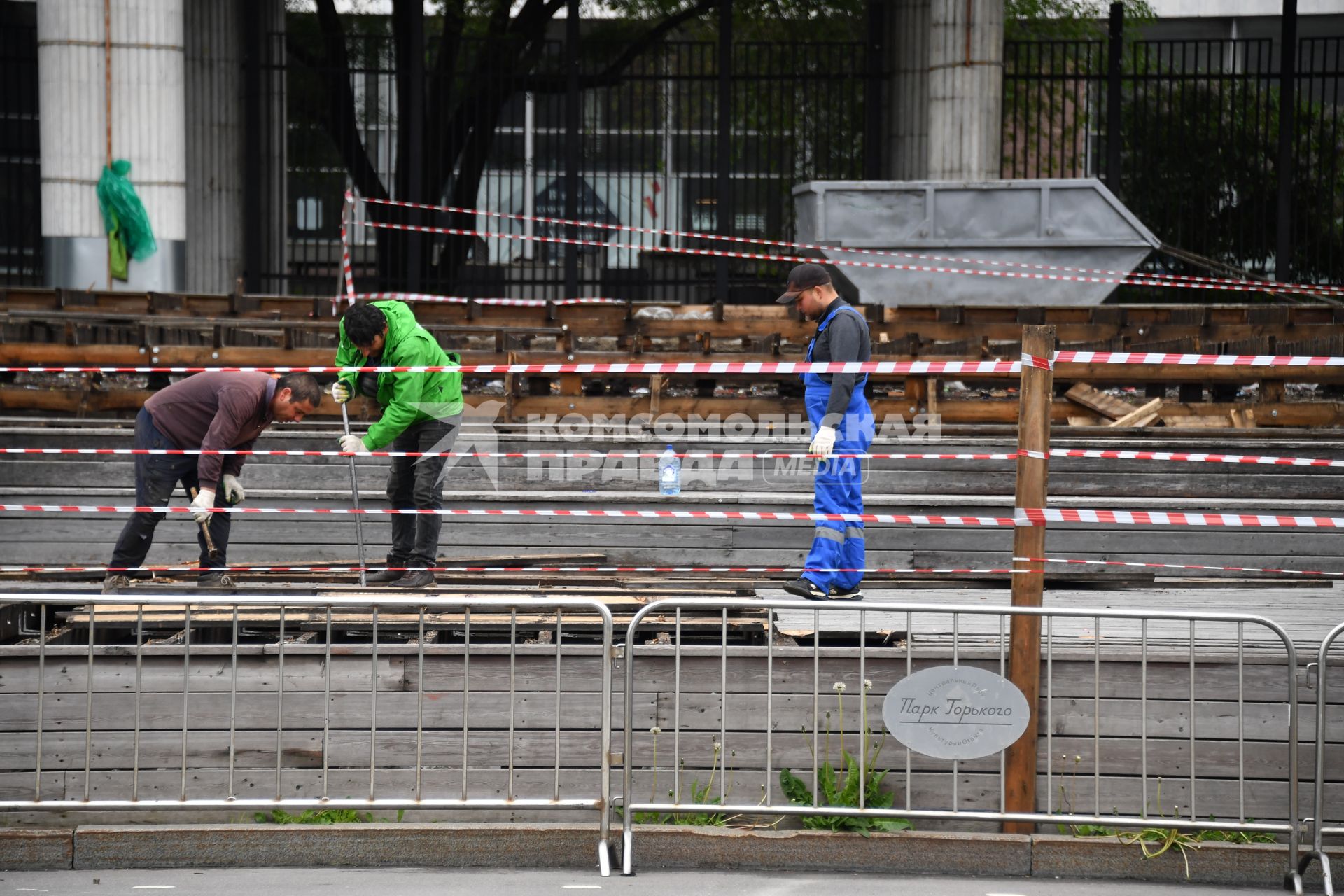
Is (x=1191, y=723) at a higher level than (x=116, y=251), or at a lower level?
lower

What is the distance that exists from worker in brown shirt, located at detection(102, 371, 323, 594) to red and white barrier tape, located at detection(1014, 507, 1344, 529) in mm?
3763

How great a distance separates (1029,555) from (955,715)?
74 centimetres

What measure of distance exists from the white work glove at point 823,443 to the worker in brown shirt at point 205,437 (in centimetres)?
261

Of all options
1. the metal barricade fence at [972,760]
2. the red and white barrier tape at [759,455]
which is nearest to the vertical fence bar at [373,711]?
the metal barricade fence at [972,760]

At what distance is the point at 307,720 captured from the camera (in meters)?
6.03

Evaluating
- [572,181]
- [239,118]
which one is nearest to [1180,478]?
[572,181]

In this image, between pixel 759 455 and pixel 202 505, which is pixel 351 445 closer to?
pixel 202 505

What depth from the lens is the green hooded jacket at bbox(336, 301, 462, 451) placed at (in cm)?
760

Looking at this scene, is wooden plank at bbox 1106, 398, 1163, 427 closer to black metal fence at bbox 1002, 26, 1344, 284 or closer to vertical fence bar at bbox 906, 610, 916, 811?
vertical fence bar at bbox 906, 610, 916, 811

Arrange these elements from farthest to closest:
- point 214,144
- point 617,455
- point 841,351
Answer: point 214,144 < point 617,455 < point 841,351

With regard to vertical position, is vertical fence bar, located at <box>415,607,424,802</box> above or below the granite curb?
above

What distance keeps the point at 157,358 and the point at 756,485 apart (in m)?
4.55

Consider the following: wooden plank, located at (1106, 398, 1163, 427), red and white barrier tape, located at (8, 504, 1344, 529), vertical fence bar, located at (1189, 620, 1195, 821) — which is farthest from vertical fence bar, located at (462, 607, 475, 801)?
wooden plank, located at (1106, 398, 1163, 427)

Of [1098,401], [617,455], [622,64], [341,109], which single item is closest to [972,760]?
[617,455]
